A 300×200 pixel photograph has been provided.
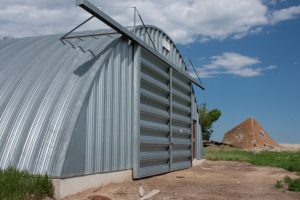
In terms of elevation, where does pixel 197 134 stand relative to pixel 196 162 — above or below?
above

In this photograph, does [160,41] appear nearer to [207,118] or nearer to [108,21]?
[108,21]

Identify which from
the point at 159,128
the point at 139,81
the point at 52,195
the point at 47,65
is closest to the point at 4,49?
the point at 47,65

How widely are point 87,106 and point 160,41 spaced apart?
7.80 m

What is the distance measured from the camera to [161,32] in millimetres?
19219

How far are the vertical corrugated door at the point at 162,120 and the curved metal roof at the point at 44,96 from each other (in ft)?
8.76

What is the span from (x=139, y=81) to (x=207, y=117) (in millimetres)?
45872

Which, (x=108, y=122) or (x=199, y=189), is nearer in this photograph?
(x=108, y=122)

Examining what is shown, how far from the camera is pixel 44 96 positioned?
12.2 metres

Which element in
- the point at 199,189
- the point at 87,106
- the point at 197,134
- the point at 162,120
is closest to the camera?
the point at 87,106

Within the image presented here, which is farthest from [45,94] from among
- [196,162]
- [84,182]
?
[196,162]

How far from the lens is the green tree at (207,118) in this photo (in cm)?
6000

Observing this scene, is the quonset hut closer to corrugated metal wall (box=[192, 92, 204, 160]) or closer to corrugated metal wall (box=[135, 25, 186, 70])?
corrugated metal wall (box=[135, 25, 186, 70])

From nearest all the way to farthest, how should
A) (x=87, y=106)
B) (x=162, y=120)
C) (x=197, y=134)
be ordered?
(x=87, y=106) < (x=162, y=120) < (x=197, y=134)

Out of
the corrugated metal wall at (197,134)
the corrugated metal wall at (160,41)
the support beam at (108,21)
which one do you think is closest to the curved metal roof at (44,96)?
the support beam at (108,21)
